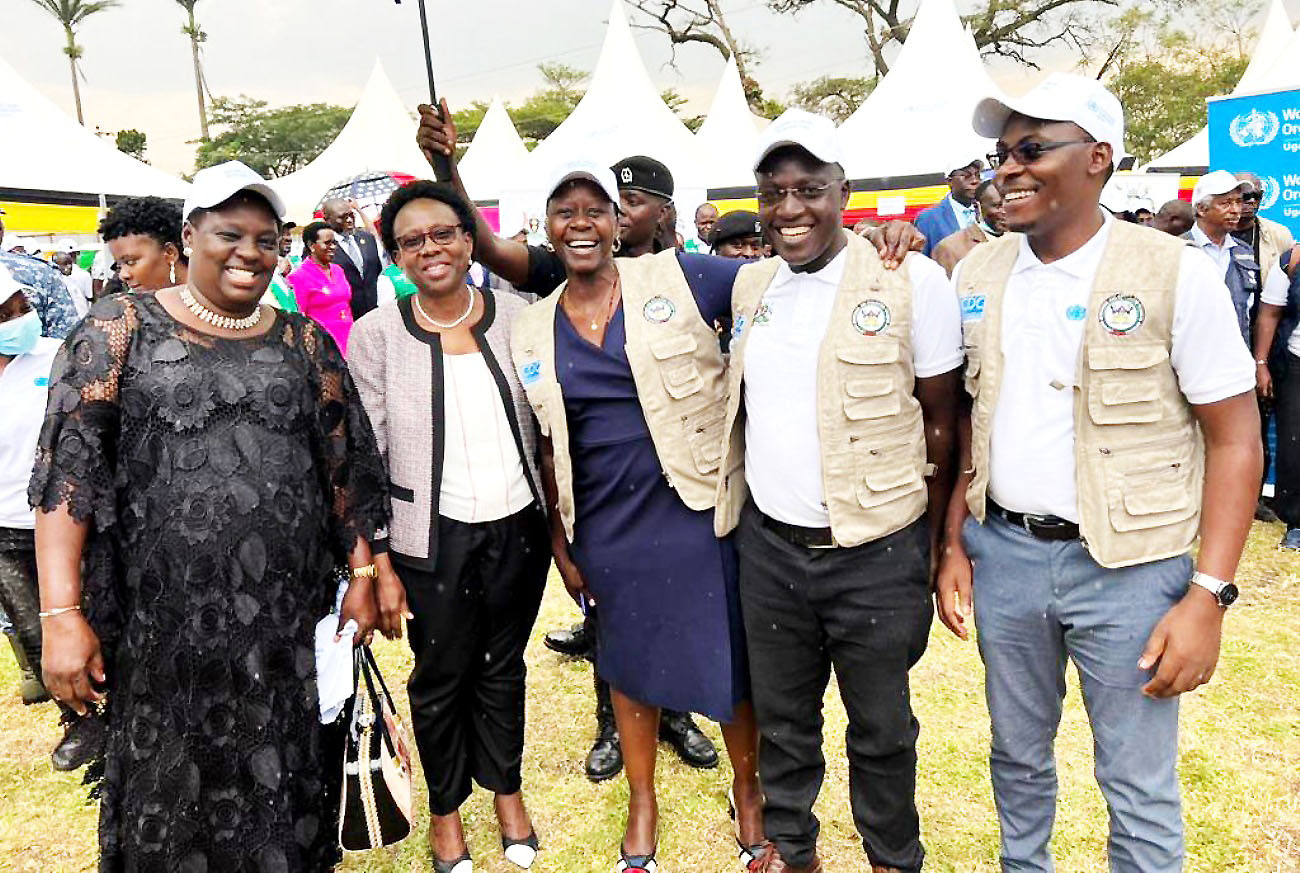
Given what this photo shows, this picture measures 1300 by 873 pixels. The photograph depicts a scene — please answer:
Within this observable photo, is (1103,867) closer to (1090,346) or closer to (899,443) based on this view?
(899,443)

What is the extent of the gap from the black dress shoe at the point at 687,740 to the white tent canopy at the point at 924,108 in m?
11.3

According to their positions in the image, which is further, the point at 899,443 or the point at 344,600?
the point at 344,600

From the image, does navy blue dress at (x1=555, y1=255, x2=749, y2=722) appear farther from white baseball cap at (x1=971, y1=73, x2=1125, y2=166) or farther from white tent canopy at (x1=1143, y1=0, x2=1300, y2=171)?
white tent canopy at (x1=1143, y1=0, x2=1300, y2=171)

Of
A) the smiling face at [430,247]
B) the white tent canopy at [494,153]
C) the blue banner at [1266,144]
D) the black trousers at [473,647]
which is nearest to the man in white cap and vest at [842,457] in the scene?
the black trousers at [473,647]

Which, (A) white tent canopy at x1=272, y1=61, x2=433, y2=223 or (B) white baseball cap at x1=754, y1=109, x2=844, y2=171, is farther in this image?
(A) white tent canopy at x1=272, y1=61, x2=433, y2=223

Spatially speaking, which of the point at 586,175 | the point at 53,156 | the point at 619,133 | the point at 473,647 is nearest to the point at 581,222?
the point at 586,175


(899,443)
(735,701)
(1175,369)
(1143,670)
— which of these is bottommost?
(735,701)

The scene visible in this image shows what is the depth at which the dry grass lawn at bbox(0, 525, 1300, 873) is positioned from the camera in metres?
2.83

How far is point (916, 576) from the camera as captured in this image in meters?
2.24

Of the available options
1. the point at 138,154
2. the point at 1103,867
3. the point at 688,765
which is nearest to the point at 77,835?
the point at 688,765

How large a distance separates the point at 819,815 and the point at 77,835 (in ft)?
8.65

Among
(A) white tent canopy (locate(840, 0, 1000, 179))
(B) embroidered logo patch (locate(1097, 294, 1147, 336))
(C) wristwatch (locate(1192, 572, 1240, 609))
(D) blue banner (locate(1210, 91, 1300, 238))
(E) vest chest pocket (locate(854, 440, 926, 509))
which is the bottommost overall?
(C) wristwatch (locate(1192, 572, 1240, 609))

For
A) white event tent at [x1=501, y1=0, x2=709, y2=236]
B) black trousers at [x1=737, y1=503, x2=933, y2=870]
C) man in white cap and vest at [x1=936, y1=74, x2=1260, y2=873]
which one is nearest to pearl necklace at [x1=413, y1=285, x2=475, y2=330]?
black trousers at [x1=737, y1=503, x2=933, y2=870]

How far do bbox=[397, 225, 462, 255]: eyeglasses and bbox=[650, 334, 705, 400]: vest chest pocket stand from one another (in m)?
0.67
